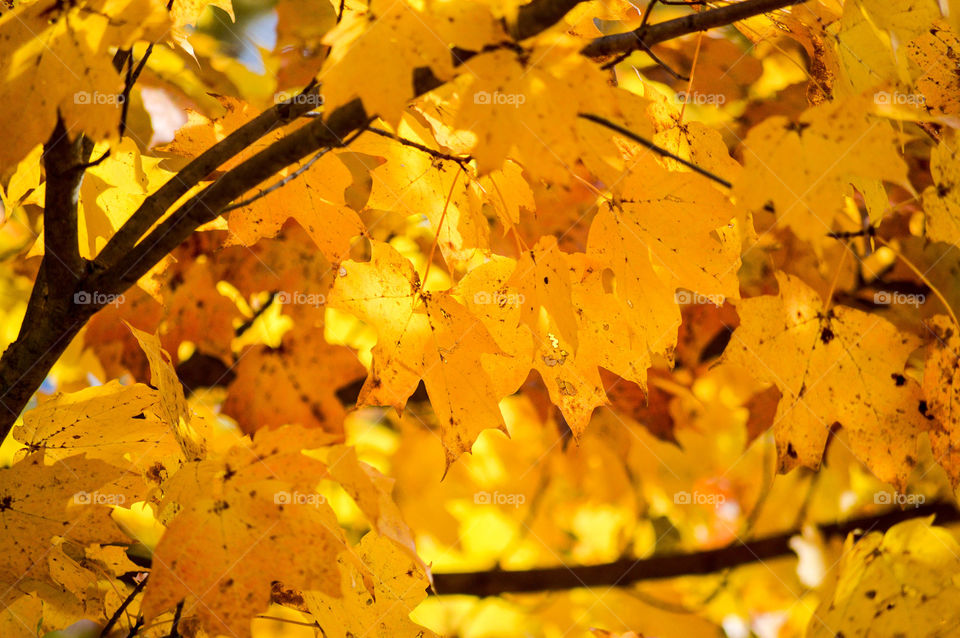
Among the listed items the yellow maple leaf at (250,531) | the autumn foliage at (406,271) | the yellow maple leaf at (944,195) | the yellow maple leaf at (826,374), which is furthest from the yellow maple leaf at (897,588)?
the yellow maple leaf at (250,531)

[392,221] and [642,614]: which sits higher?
[392,221]

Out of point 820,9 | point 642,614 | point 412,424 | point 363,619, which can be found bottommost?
point 642,614

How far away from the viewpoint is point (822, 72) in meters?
1.20

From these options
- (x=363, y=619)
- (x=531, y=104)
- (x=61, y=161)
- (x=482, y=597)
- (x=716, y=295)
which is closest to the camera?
(x=531, y=104)

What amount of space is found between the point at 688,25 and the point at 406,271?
0.55 metres

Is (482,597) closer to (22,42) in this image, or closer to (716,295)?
(716,295)

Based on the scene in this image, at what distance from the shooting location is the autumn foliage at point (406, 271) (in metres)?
0.80

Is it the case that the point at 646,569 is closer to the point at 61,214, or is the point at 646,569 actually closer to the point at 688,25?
the point at 688,25

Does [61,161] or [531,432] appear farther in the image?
[531,432]

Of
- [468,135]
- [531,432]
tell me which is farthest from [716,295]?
[531,432]

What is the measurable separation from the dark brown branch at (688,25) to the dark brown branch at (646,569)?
1529mm

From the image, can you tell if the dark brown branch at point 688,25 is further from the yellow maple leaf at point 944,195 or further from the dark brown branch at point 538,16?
the yellow maple leaf at point 944,195

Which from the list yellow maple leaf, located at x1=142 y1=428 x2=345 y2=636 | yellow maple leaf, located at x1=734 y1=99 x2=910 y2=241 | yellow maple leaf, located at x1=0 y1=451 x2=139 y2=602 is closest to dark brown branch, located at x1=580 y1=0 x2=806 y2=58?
yellow maple leaf, located at x1=734 y1=99 x2=910 y2=241

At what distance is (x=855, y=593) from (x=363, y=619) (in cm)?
87
